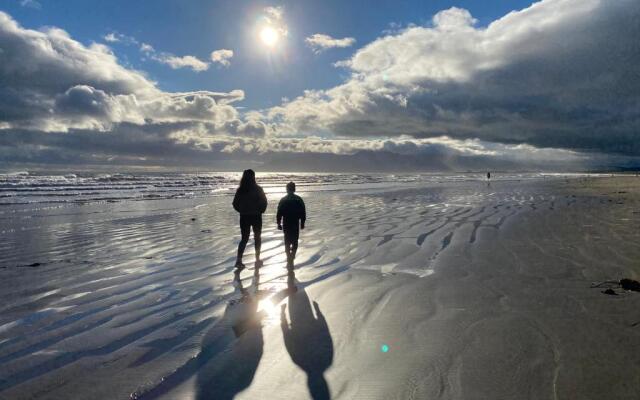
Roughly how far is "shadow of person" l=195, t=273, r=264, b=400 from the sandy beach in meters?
0.02

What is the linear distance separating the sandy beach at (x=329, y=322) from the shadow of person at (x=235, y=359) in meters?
0.02

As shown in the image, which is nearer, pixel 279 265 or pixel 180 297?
pixel 180 297

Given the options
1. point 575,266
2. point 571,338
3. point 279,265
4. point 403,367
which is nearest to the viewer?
point 403,367

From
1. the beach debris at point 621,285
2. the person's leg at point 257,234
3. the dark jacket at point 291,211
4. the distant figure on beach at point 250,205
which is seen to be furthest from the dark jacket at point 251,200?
the beach debris at point 621,285

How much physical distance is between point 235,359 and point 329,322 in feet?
4.97

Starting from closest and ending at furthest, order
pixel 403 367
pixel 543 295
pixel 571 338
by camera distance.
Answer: pixel 403 367
pixel 571 338
pixel 543 295

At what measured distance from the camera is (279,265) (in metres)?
9.02

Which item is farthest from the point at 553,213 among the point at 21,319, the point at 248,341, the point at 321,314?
the point at 21,319

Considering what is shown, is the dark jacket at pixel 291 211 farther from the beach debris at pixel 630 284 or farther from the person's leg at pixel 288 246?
the beach debris at pixel 630 284

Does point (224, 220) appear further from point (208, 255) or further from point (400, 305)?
point (400, 305)

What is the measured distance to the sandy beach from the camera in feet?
12.3

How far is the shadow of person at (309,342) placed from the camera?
150 inches

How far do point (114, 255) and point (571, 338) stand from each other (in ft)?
33.7

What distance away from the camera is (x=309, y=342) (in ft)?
15.5
